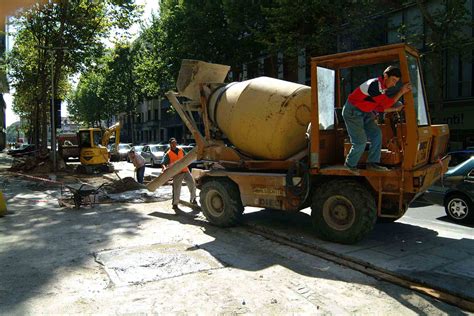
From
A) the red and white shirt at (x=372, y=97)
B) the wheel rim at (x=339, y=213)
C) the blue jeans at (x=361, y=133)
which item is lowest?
the wheel rim at (x=339, y=213)

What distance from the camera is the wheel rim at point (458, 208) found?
883 cm

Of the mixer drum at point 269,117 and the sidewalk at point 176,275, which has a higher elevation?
the mixer drum at point 269,117

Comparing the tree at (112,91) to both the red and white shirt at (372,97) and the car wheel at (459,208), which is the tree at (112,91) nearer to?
the car wheel at (459,208)

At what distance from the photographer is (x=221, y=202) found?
8367mm

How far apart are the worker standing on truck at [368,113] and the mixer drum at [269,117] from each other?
4.14 ft

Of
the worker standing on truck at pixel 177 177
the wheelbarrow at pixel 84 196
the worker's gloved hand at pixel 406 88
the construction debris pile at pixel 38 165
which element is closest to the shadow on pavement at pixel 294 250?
the worker standing on truck at pixel 177 177

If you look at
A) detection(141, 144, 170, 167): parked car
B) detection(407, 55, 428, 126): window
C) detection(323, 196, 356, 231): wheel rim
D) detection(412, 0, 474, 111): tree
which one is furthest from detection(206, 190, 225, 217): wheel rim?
detection(141, 144, 170, 167): parked car

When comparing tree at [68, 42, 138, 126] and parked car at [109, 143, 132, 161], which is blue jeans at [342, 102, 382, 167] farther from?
tree at [68, 42, 138, 126]

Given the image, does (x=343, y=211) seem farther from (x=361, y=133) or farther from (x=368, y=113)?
(x=368, y=113)

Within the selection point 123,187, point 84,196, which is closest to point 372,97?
point 84,196

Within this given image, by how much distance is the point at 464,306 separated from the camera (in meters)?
4.53

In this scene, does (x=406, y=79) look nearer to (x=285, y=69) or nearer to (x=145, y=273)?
(x=145, y=273)

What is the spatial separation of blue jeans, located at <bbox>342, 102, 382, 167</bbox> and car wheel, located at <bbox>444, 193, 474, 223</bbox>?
369 centimetres

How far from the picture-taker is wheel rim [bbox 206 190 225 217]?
329 inches
